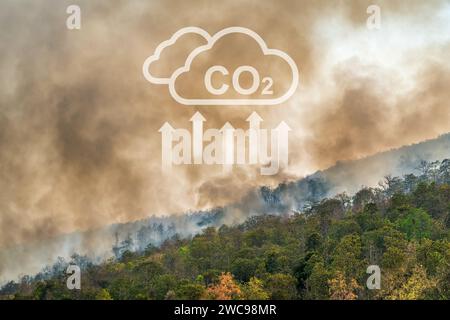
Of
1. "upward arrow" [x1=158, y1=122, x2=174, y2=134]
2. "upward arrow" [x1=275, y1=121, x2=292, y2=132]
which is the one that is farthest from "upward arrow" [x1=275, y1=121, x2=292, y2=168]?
"upward arrow" [x1=158, y1=122, x2=174, y2=134]

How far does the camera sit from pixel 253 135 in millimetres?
27938

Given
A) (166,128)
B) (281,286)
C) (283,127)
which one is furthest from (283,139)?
(281,286)

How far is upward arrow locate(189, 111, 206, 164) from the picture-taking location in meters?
27.0

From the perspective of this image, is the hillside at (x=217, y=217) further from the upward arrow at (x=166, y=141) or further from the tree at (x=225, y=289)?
the tree at (x=225, y=289)

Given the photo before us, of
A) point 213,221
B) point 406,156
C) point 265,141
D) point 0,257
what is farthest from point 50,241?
point 406,156

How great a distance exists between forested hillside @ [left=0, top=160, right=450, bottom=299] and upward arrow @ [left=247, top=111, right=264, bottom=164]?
448 centimetres

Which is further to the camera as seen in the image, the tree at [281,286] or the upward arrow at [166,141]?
the upward arrow at [166,141]

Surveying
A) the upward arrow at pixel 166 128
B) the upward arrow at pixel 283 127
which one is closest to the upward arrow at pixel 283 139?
the upward arrow at pixel 283 127

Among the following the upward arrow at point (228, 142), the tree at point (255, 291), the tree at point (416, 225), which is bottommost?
the tree at point (255, 291)

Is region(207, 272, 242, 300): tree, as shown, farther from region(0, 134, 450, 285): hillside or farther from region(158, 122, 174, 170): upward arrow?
region(0, 134, 450, 285): hillside

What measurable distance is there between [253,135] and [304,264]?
762 centimetres

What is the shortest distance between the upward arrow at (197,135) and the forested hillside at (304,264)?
4600 mm

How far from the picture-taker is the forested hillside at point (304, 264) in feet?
67.2
